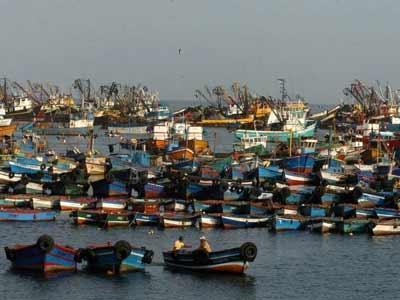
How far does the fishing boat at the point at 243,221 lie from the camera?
155ft

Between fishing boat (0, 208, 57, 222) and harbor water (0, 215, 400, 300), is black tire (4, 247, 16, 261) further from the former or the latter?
fishing boat (0, 208, 57, 222)

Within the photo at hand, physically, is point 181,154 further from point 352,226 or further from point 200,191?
point 352,226

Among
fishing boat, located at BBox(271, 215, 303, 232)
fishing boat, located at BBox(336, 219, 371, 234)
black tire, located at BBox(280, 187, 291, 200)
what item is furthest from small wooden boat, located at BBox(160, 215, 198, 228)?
black tire, located at BBox(280, 187, 291, 200)

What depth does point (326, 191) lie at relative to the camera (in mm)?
54906

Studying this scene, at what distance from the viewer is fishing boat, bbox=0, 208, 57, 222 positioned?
4841 cm

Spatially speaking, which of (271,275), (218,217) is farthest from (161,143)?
(271,275)

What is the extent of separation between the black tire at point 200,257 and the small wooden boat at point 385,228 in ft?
40.9

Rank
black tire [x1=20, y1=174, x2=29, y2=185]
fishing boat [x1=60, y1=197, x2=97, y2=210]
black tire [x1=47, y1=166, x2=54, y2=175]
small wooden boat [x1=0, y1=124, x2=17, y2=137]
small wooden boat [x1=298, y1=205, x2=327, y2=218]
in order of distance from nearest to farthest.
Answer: small wooden boat [x1=298, y1=205, x2=327, y2=218] < fishing boat [x1=60, y1=197, x2=97, y2=210] < black tire [x1=20, y1=174, x2=29, y2=185] < black tire [x1=47, y1=166, x2=54, y2=175] < small wooden boat [x1=0, y1=124, x2=17, y2=137]

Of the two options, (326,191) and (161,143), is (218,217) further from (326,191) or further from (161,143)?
(161,143)

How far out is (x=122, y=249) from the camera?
35219mm

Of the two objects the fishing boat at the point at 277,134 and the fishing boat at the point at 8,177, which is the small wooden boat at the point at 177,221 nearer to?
the fishing boat at the point at 8,177

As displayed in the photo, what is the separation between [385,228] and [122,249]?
15.4 m

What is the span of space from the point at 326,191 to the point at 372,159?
71.5ft

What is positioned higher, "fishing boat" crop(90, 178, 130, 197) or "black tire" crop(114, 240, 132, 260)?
"fishing boat" crop(90, 178, 130, 197)
